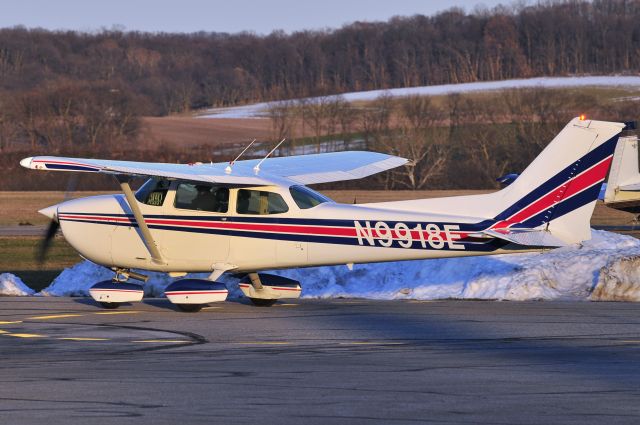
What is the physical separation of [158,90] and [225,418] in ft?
377

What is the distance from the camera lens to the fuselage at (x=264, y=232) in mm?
13781

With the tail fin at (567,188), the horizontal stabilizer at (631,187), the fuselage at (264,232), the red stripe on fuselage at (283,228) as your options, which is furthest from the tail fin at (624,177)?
the red stripe on fuselage at (283,228)

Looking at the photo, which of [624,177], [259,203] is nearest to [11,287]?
[259,203]

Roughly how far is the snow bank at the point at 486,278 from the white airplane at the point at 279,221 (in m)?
2.07

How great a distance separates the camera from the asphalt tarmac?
7.89 metres

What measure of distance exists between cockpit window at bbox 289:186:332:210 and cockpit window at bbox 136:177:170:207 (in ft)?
5.66

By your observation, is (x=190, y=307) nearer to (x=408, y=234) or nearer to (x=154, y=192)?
(x=154, y=192)

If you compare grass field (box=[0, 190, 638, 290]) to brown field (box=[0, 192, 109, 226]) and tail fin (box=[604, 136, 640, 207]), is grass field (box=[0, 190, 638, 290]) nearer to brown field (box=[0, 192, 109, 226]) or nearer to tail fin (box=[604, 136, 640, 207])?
brown field (box=[0, 192, 109, 226])

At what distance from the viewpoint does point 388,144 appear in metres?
58.1

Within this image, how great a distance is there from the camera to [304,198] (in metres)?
14.4

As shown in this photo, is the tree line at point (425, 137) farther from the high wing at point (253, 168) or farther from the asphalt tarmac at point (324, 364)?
the asphalt tarmac at point (324, 364)

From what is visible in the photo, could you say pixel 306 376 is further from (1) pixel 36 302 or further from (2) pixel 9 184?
(2) pixel 9 184

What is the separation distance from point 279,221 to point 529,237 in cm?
320

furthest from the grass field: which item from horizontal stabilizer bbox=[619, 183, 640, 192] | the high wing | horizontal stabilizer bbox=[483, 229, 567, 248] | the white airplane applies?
horizontal stabilizer bbox=[483, 229, 567, 248]
